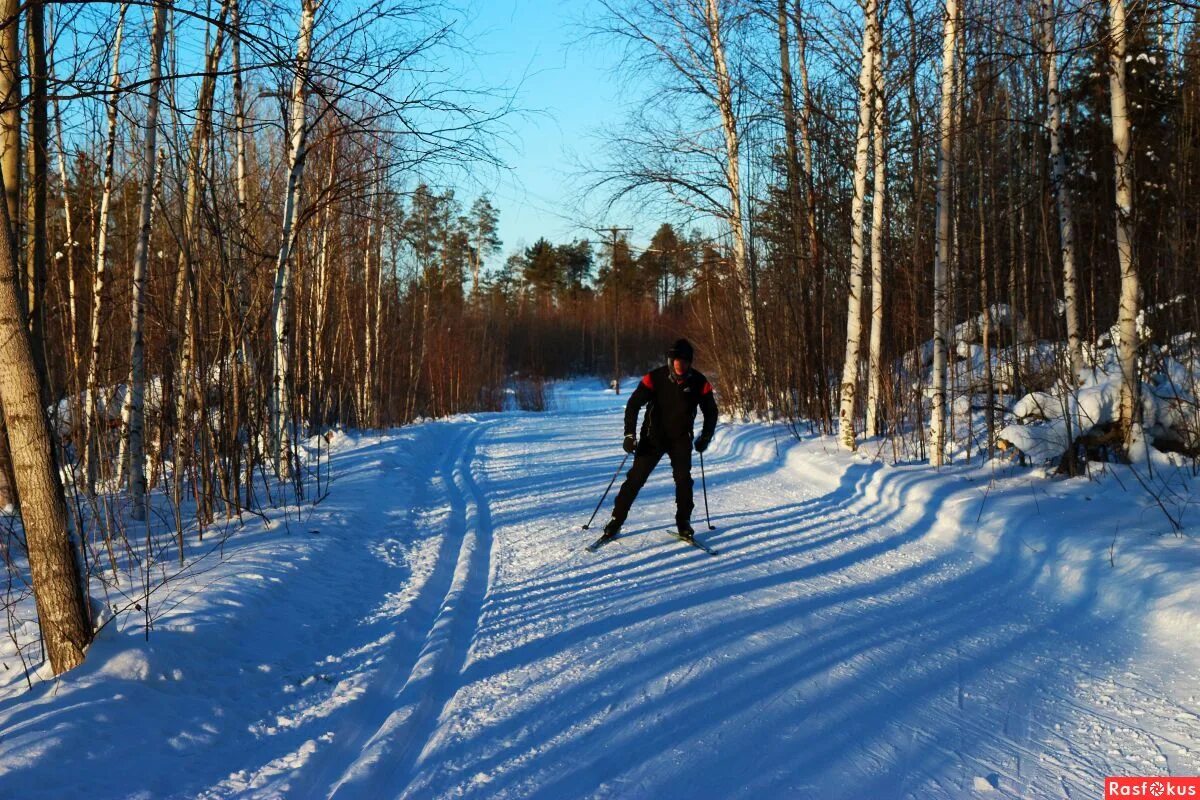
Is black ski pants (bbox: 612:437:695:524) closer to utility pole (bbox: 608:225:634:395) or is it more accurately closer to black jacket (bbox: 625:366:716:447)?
black jacket (bbox: 625:366:716:447)

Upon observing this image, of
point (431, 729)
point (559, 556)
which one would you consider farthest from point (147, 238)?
point (431, 729)

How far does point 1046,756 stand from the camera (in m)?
3.59

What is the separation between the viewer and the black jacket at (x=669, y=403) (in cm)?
805

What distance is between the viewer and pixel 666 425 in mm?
8109

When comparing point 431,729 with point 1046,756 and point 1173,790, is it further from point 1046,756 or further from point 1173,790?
point 1173,790

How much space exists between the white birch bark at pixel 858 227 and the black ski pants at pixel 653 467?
18.2ft

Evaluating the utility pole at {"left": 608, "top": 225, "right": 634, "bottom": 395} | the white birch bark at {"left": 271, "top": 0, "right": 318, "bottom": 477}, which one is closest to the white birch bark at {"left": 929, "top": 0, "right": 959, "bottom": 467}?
the white birch bark at {"left": 271, "top": 0, "right": 318, "bottom": 477}

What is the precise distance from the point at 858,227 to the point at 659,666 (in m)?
9.74

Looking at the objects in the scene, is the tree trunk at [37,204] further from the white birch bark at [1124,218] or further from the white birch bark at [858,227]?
the white birch bark at [858,227]

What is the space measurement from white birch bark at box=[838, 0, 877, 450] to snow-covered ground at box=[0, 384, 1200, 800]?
4.20 metres

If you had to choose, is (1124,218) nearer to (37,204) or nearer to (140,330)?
(37,204)

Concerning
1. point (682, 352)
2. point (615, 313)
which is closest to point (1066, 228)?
point (682, 352)

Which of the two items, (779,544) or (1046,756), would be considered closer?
(1046,756)

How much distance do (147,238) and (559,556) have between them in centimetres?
528
